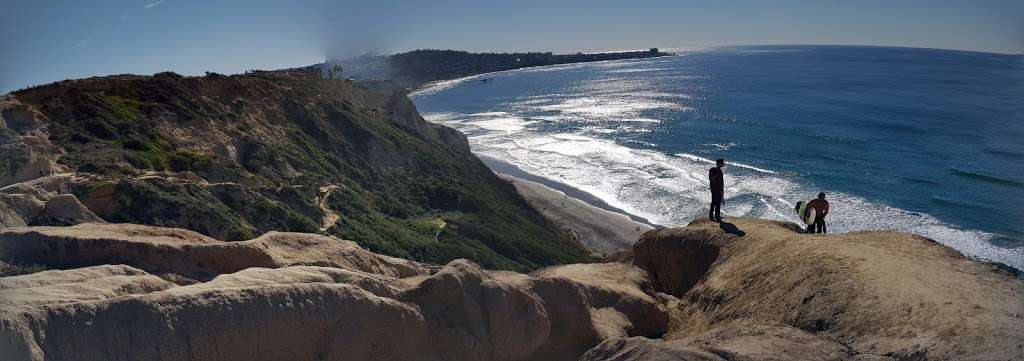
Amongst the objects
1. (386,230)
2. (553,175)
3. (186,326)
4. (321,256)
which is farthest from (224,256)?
(553,175)

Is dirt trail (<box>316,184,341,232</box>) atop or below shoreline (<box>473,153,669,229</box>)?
atop

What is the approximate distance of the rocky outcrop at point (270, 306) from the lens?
7.33m

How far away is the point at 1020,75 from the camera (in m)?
107

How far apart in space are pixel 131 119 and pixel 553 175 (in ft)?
111

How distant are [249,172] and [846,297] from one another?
20.6 metres

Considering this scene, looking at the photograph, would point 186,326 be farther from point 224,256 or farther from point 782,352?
point 782,352

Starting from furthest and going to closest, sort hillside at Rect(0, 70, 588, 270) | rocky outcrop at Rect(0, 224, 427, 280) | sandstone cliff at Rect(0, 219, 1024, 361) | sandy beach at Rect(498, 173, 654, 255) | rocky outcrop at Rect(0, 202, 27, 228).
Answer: sandy beach at Rect(498, 173, 654, 255)
hillside at Rect(0, 70, 588, 270)
rocky outcrop at Rect(0, 202, 27, 228)
rocky outcrop at Rect(0, 224, 427, 280)
sandstone cliff at Rect(0, 219, 1024, 361)

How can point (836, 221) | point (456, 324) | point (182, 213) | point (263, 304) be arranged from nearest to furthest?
point (263, 304), point (456, 324), point (182, 213), point (836, 221)

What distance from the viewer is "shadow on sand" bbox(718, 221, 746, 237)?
14.9 meters

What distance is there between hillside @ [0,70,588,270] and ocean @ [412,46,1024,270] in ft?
44.4

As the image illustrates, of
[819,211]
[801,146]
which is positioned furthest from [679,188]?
[819,211]

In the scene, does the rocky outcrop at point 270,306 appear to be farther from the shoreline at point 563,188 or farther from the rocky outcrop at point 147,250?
the shoreline at point 563,188

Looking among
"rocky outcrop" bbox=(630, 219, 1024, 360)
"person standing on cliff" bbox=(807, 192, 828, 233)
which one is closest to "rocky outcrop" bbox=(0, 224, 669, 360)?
"rocky outcrop" bbox=(630, 219, 1024, 360)

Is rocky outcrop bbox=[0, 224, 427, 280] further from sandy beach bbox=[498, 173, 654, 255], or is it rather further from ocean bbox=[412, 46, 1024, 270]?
ocean bbox=[412, 46, 1024, 270]
